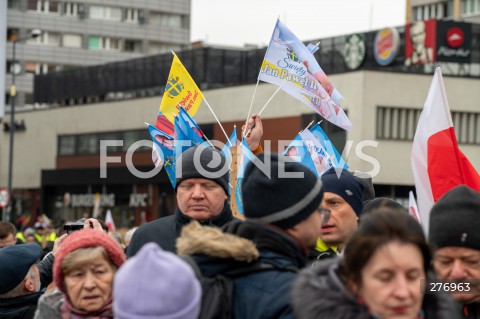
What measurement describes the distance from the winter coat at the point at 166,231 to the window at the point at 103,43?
3338 inches

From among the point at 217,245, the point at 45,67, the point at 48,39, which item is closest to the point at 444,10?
the point at 48,39

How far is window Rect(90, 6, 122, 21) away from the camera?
9031 cm

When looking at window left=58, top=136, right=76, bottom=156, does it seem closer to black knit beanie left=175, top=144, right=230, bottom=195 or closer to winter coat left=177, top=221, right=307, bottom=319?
black knit beanie left=175, top=144, right=230, bottom=195

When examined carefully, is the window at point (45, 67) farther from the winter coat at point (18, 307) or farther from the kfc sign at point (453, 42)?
the winter coat at point (18, 307)

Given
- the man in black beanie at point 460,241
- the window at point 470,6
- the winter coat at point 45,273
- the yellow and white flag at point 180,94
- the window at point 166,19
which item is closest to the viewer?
the man in black beanie at point 460,241

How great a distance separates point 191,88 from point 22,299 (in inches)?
163

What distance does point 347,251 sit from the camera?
13.8 feet

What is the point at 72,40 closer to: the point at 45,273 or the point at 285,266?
the point at 45,273

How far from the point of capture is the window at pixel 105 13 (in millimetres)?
90312

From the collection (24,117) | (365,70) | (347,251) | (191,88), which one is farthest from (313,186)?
(24,117)

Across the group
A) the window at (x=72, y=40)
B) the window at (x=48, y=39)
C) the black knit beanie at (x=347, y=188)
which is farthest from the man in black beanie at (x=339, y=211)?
the window at (x=72, y=40)

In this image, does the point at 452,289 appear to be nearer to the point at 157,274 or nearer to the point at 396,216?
the point at 396,216

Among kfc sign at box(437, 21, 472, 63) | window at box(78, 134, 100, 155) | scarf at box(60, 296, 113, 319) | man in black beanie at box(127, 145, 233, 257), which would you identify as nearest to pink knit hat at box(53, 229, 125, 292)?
scarf at box(60, 296, 113, 319)

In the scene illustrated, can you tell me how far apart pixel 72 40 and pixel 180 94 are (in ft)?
263
